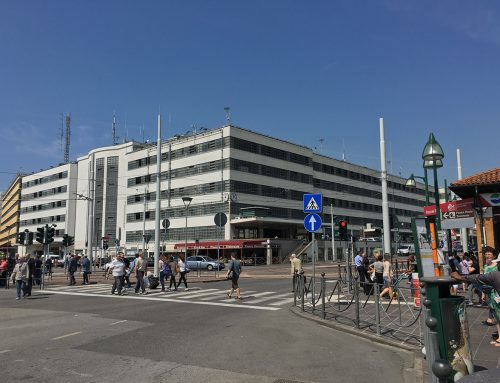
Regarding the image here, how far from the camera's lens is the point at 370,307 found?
10.2 metres

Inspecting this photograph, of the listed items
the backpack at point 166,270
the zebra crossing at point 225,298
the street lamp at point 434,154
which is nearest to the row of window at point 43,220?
the backpack at point 166,270

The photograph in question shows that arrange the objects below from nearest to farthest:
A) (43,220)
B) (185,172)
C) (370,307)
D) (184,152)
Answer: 1. (370,307)
2. (185,172)
3. (184,152)
4. (43,220)

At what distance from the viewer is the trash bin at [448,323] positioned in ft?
16.7

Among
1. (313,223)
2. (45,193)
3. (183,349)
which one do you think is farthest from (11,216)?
(183,349)

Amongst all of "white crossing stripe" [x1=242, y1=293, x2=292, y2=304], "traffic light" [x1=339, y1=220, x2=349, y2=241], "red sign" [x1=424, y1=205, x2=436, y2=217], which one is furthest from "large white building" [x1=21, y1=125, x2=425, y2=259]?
"red sign" [x1=424, y1=205, x2=436, y2=217]

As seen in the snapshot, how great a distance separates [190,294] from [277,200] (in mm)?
48653

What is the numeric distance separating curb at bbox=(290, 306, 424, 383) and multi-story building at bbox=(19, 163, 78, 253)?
81.7 meters

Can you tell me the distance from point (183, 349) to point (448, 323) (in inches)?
183

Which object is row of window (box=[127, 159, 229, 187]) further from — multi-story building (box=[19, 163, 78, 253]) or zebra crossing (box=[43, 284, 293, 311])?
zebra crossing (box=[43, 284, 293, 311])

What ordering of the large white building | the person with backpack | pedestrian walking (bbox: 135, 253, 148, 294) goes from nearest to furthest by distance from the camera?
pedestrian walking (bbox: 135, 253, 148, 294) → the person with backpack → the large white building

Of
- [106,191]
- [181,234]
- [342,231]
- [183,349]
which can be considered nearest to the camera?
[183,349]

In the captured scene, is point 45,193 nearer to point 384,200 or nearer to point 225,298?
point 225,298

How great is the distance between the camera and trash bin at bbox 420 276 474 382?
5.08 m

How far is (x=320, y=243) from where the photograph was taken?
235 feet
